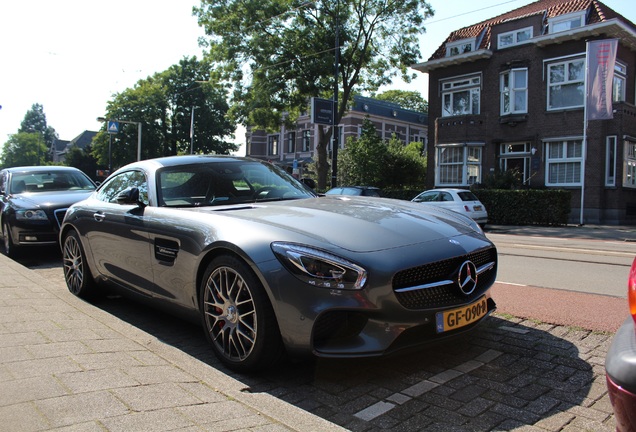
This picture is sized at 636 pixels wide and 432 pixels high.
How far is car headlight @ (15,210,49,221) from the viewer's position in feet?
27.0

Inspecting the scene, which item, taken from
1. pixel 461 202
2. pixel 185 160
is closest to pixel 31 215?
pixel 185 160

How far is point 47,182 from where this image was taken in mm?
9586

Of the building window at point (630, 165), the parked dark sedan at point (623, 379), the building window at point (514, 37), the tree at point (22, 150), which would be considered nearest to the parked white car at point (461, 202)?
the building window at point (630, 165)

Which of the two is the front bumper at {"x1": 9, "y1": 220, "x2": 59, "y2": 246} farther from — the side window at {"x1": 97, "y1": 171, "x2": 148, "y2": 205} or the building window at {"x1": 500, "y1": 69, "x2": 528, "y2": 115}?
the building window at {"x1": 500, "y1": 69, "x2": 528, "y2": 115}

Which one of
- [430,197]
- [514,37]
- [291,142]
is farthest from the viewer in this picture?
[291,142]

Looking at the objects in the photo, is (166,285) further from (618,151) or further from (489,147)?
(489,147)

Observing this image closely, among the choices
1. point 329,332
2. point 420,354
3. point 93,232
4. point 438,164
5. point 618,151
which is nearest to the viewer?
point 329,332

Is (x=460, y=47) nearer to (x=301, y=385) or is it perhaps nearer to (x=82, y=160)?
(x=301, y=385)

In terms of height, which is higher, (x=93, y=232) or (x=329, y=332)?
(x=93, y=232)

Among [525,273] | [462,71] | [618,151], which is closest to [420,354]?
[525,273]

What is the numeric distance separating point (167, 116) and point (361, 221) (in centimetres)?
6215

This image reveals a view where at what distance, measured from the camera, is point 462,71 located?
28.5 meters

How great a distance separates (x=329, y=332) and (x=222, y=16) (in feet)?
97.3

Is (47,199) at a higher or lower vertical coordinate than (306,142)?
lower
